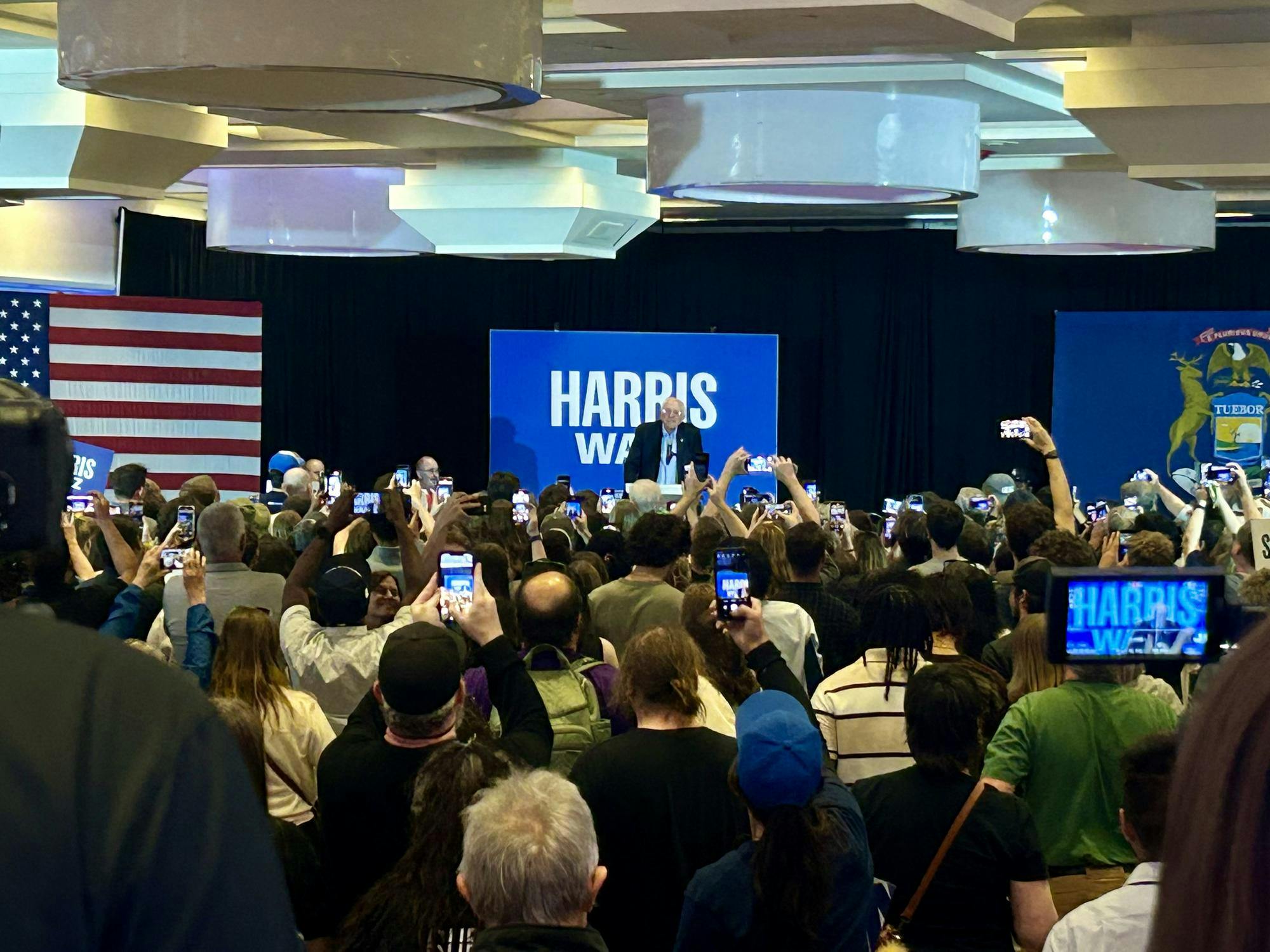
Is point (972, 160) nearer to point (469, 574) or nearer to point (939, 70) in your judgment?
point (939, 70)

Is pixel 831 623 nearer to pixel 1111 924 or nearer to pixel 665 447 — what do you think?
pixel 1111 924

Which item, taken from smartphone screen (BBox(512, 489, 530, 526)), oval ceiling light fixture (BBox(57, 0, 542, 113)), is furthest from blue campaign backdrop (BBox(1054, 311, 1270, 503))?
oval ceiling light fixture (BBox(57, 0, 542, 113))

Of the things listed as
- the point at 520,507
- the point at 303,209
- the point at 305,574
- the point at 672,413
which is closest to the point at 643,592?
the point at 305,574

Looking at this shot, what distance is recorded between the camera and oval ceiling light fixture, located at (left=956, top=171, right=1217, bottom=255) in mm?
12352

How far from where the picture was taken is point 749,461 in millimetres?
10047

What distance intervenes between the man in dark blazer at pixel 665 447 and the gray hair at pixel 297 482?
350 cm

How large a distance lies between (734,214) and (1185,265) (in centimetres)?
424

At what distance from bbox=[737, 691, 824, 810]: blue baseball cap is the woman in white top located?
137 cm

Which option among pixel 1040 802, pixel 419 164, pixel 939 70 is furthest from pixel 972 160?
pixel 1040 802

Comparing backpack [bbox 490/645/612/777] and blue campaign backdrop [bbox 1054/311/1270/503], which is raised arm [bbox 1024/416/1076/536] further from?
blue campaign backdrop [bbox 1054/311/1270/503]

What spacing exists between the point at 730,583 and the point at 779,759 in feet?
3.91

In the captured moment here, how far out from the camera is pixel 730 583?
4004 millimetres

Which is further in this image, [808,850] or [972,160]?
[972,160]

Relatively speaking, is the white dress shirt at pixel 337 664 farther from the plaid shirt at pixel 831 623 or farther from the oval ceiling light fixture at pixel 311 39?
the oval ceiling light fixture at pixel 311 39
